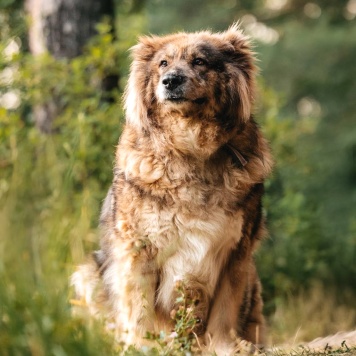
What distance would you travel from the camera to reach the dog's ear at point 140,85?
4785 millimetres

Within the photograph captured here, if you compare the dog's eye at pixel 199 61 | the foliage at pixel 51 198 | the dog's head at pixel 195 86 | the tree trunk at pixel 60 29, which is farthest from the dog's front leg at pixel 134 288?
the tree trunk at pixel 60 29

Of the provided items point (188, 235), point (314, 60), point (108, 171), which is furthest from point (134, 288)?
point (314, 60)

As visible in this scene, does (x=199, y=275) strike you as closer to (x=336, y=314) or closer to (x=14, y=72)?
(x=14, y=72)

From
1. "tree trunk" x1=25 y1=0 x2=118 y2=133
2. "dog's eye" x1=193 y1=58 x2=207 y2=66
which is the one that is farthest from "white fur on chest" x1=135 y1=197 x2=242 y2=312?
"tree trunk" x1=25 y1=0 x2=118 y2=133

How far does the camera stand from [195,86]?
4.56m

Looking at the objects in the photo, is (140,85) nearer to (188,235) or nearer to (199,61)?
(199,61)

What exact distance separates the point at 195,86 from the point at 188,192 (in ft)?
2.23

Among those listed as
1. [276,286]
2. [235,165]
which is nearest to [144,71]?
[235,165]

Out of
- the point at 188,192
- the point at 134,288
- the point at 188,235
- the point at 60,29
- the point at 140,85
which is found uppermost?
the point at 60,29

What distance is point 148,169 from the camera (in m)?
4.56

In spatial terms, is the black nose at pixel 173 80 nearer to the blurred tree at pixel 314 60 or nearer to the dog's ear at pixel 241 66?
the dog's ear at pixel 241 66

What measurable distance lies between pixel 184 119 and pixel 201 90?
23 cm

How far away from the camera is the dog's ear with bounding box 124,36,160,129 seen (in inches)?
188

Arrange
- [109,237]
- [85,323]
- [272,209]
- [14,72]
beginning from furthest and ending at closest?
[272,209], [14,72], [109,237], [85,323]
